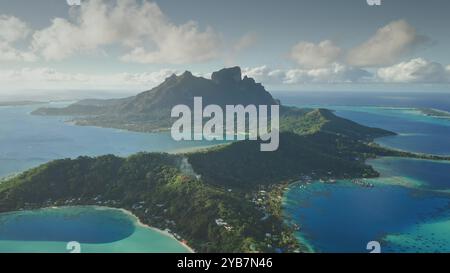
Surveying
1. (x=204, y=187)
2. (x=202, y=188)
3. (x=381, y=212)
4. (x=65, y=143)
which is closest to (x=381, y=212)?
(x=381, y=212)

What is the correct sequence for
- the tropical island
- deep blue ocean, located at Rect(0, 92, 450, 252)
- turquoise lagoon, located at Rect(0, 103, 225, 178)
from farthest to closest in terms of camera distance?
turquoise lagoon, located at Rect(0, 103, 225, 178)
deep blue ocean, located at Rect(0, 92, 450, 252)
the tropical island

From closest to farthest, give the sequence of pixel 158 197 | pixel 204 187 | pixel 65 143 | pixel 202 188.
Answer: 1. pixel 202 188
2. pixel 204 187
3. pixel 158 197
4. pixel 65 143

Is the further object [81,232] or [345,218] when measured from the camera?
[345,218]

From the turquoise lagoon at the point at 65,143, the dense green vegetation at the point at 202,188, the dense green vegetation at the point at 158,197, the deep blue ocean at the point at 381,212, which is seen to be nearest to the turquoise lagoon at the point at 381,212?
the deep blue ocean at the point at 381,212

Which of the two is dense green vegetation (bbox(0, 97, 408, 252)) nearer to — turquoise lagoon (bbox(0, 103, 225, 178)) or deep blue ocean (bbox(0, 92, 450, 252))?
deep blue ocean (bbox(0, 92, 450, 252))

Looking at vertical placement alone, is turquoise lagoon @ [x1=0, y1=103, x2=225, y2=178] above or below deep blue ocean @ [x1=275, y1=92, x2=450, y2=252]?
above

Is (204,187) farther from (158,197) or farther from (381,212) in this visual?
(381,212)

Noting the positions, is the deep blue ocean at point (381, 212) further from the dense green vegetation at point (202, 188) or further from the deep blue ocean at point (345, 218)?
the dense green vegetation at point (202, 188)

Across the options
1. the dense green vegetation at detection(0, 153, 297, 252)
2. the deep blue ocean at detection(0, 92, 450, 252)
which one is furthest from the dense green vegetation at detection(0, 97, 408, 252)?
the deep blue ocean at detection(0, 92, 450, 252)

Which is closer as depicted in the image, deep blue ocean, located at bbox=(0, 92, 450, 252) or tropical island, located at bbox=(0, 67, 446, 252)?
tropical island, located at bbox=(0, 67, 446, 252)

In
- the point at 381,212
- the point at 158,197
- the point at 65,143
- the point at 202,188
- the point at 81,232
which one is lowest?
the point at 381,212
